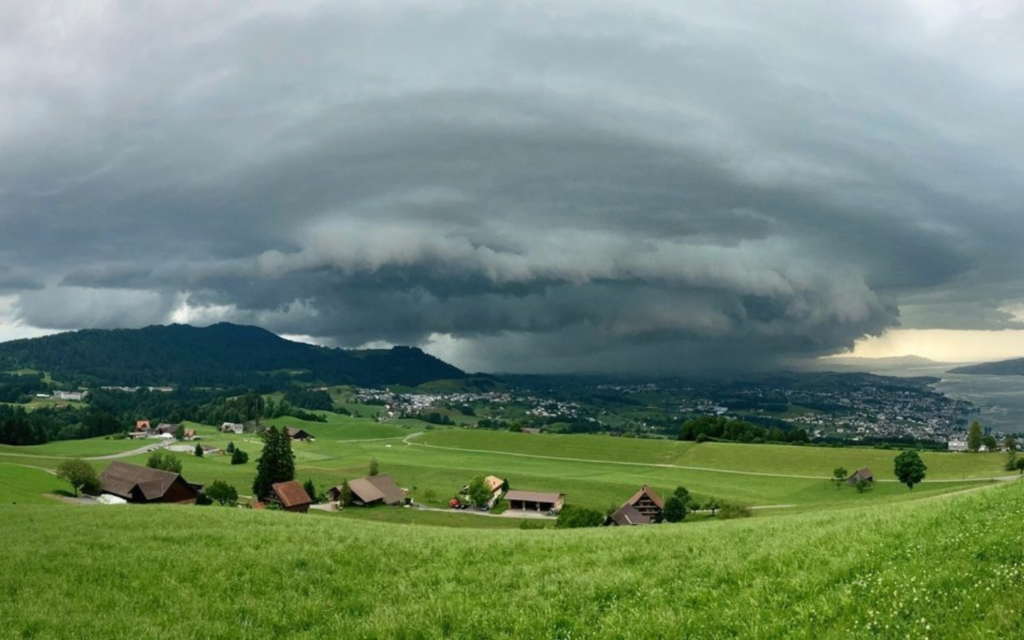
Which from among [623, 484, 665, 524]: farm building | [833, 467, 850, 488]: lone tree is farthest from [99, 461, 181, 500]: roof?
[833, 467, 850, 488]: lone tree

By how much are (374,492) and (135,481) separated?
3690 cm

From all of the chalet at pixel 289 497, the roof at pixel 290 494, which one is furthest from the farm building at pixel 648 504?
the roof at pixel 290 494

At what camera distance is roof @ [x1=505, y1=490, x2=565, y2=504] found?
367 feet

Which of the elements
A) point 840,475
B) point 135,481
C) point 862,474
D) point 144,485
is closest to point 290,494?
point 144,485

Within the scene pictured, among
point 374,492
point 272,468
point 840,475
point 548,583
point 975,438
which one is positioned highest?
point 548,583

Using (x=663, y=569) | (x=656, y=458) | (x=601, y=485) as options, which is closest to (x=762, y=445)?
(x=656, y=458)

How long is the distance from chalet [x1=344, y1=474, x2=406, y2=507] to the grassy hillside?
91.6m

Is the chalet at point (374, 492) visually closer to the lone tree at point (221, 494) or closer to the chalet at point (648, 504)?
the lone tree at point (221, 494)

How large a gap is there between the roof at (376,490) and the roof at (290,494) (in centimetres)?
1038

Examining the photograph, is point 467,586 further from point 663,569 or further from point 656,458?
point 656,458

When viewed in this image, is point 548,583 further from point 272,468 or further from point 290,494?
point 272,468

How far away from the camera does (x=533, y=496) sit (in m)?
114

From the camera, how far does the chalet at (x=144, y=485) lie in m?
89.6

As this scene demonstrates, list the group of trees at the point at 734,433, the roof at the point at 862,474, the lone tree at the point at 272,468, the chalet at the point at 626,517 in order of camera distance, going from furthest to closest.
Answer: the group of trees at the point at 734,433, the roof at the point at 862,474, the lone tree at the point at 272,468, the chalet at the point at 626,517
